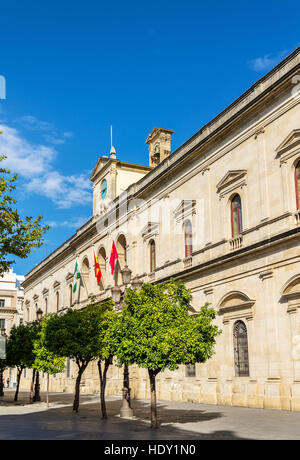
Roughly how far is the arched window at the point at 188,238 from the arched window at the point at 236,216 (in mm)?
3798

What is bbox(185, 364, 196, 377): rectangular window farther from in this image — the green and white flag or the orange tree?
the green and white flag

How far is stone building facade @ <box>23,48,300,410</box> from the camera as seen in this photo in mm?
20250

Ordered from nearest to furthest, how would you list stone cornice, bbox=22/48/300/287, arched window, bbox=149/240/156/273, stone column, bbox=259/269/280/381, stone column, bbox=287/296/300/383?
stone column, bbox=287/296/300/383 → stone column, bbox=259/269/280/381 → stone cornice, bbox=22/48/300/287 → arched window, bbox=149/240/156/273

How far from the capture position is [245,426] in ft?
48.8

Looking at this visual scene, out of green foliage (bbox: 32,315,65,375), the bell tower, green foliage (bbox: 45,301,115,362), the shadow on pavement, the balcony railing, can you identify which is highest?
the bell tower

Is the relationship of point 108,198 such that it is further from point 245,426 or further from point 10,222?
point 245,426

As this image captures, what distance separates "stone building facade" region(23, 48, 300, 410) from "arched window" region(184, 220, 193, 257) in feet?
0.17

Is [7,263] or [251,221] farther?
[7,263]

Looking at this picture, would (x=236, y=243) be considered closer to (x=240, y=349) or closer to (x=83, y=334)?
(x=240, y=349)

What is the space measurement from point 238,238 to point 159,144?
58.2ft

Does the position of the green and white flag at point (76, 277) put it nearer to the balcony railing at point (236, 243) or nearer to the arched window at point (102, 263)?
the arched window at point (102, 263)

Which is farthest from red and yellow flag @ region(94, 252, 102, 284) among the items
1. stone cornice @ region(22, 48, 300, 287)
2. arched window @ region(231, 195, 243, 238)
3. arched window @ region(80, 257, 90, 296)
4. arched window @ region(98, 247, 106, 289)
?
arched window @ region(231, 195, 243, 238)

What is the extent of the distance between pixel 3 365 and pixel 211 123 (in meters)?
19.3
